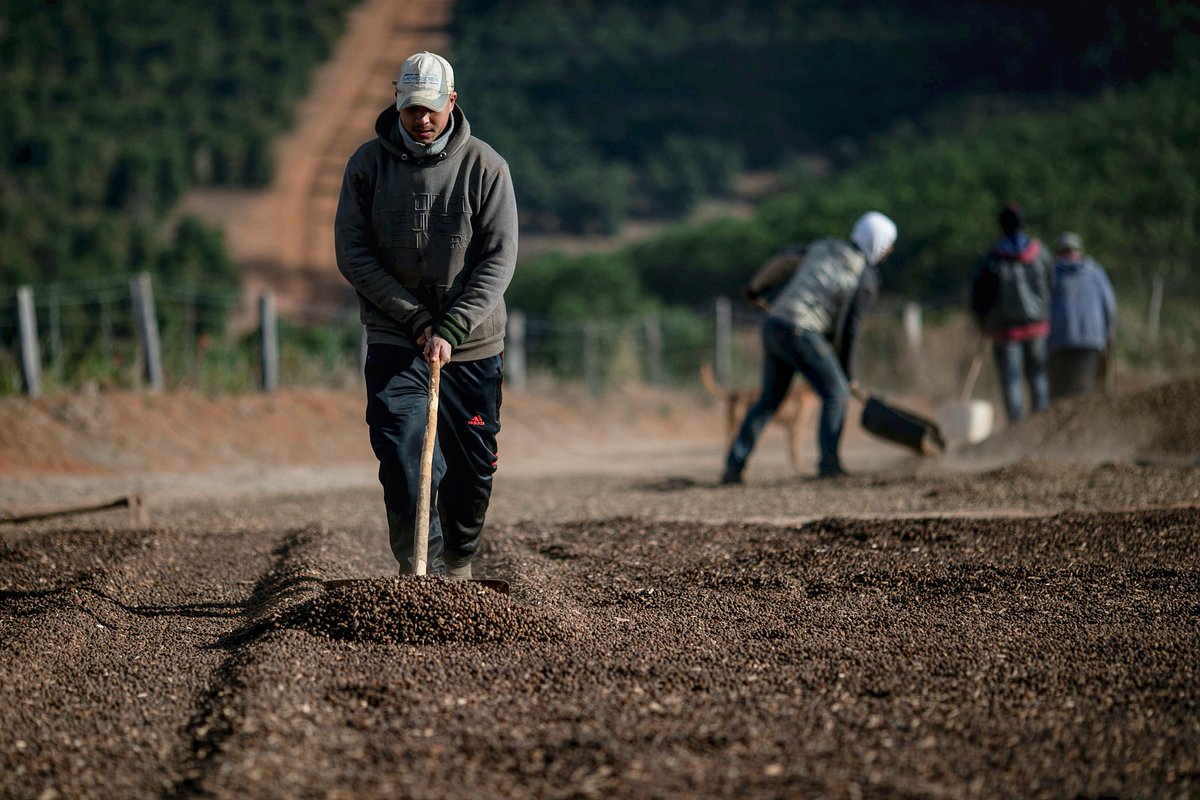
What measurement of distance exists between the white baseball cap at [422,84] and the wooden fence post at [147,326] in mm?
10069

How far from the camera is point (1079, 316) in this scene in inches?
486

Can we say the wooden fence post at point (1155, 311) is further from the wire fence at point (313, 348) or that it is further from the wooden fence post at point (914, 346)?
the wooden fence post at point (914, 346)

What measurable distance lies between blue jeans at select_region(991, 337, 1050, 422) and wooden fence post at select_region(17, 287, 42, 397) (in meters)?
9.16

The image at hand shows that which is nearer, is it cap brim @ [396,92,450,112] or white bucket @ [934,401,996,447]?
cap brim @ [396,92,450,112]

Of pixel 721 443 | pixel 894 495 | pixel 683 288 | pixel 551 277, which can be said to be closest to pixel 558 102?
pixel 683 288

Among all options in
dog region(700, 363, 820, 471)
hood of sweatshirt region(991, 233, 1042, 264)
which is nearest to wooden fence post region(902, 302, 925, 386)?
hood of sweatshirt region(991, 233, 1042, 264)

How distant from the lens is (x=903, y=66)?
2623 inches

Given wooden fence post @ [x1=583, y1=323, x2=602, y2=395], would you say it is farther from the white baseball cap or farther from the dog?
the white baseball cap

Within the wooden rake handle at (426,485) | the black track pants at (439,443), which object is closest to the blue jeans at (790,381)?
the black track pants at (439,443)

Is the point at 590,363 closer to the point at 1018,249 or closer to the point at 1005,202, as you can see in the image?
the point at 1018,249

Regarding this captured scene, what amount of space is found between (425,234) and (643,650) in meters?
1.84

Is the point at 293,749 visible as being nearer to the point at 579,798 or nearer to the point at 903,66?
the point at 579,798

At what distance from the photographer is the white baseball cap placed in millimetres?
5113

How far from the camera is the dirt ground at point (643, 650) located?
10.9 feet
